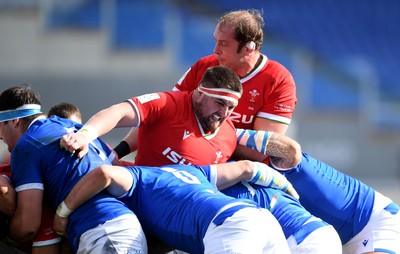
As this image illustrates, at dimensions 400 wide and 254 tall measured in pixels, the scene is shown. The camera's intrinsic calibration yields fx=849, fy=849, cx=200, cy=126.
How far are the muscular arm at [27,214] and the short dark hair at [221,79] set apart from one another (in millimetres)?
1200

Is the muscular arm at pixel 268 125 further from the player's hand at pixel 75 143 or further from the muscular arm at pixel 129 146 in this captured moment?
the player's hand at pixel 75 143

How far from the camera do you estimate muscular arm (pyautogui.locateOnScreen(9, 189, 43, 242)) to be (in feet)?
15.0

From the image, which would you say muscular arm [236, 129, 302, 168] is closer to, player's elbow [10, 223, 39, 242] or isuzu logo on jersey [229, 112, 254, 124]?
isuzu logo on jersey [229, 112, 254, 124]

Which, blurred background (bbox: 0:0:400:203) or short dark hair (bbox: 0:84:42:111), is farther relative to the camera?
blurred background (bbox: 0:0:400:203)

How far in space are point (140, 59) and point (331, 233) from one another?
8.90 metres

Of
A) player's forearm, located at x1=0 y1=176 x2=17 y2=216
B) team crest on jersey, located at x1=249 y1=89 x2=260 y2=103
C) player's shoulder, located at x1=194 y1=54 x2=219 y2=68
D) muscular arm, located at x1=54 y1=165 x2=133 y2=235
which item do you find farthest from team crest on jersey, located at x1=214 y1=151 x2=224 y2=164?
player's forearm, located at x1=0 y1=176 x2=17 y2=216

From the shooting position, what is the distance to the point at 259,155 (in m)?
5.47

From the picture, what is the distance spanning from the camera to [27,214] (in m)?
4.57

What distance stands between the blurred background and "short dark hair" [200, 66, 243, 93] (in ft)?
25.4

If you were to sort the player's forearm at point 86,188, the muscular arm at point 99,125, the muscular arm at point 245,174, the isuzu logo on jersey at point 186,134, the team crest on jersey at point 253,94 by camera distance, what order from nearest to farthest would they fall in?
the player's forearm at point 86,188 < the muscular arm at point 99,125 < the muscular arm at point 245,174 < the isuzu logo on jersey at point 186,134 < the team crest on jersey at point 253,94

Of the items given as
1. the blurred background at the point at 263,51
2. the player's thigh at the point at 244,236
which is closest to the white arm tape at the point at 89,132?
the player's thigh at the point at 244,236

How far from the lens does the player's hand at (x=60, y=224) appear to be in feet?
15.3

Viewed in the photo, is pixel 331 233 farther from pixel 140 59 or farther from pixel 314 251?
pixel 140 59

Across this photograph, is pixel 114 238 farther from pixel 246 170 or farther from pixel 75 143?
pixel 246 170
